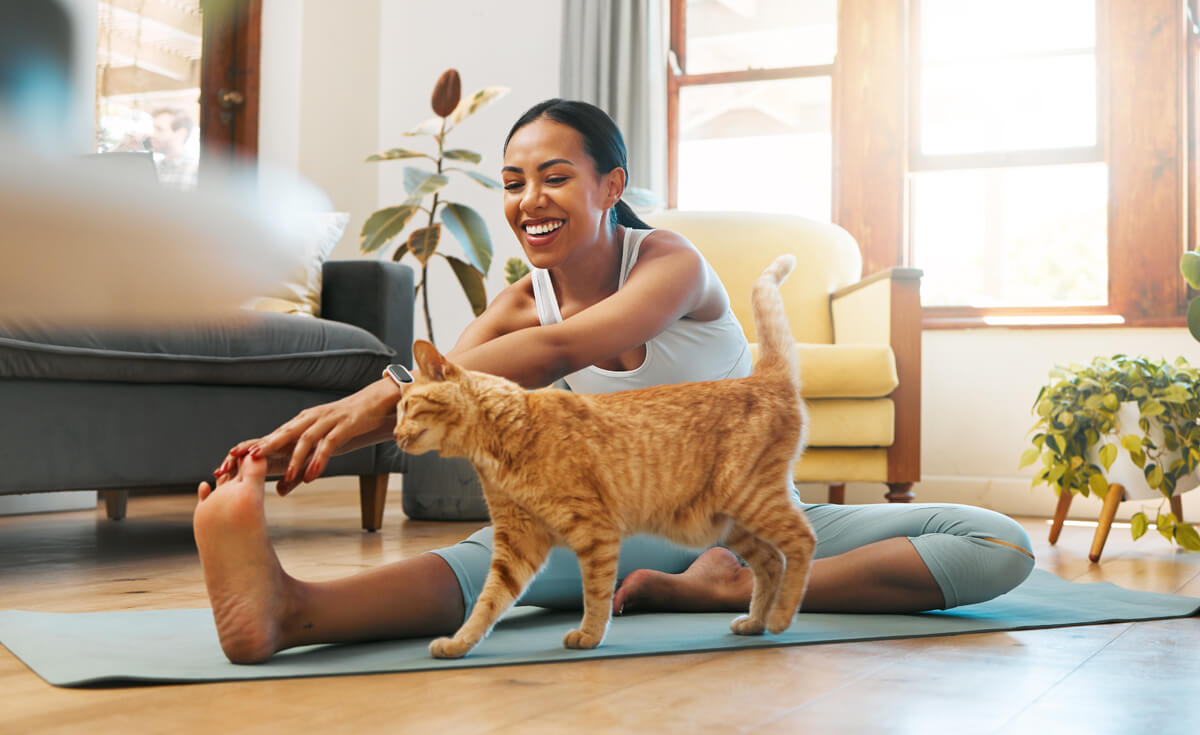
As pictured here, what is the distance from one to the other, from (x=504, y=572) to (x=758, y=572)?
13.5 inches

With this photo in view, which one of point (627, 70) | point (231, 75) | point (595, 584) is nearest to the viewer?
point (595, 584)

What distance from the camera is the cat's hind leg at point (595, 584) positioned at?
112cm

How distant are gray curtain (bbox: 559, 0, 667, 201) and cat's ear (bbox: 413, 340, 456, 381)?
311 cm

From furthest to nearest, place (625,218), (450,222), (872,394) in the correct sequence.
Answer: (450,222), (872,394), (625,218)

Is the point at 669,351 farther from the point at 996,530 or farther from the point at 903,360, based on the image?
the point at 903,360

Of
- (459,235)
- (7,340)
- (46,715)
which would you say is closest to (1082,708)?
(46,715)

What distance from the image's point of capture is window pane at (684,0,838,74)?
427 centimetres

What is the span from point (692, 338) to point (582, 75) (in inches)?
117

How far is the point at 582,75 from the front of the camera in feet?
14.0

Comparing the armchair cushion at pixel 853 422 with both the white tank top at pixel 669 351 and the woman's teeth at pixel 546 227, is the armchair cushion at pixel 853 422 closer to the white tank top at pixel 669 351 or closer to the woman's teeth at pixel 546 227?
the white tank top at pixel 669 351

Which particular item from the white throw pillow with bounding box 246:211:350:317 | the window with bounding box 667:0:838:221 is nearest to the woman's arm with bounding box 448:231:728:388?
the white throw pillow with bounding box 246:211:350:317

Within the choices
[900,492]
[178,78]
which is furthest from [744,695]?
[178,78]

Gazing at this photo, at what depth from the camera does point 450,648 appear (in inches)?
45.3

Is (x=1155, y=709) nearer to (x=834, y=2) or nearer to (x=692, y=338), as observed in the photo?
(x=692, y=338)
